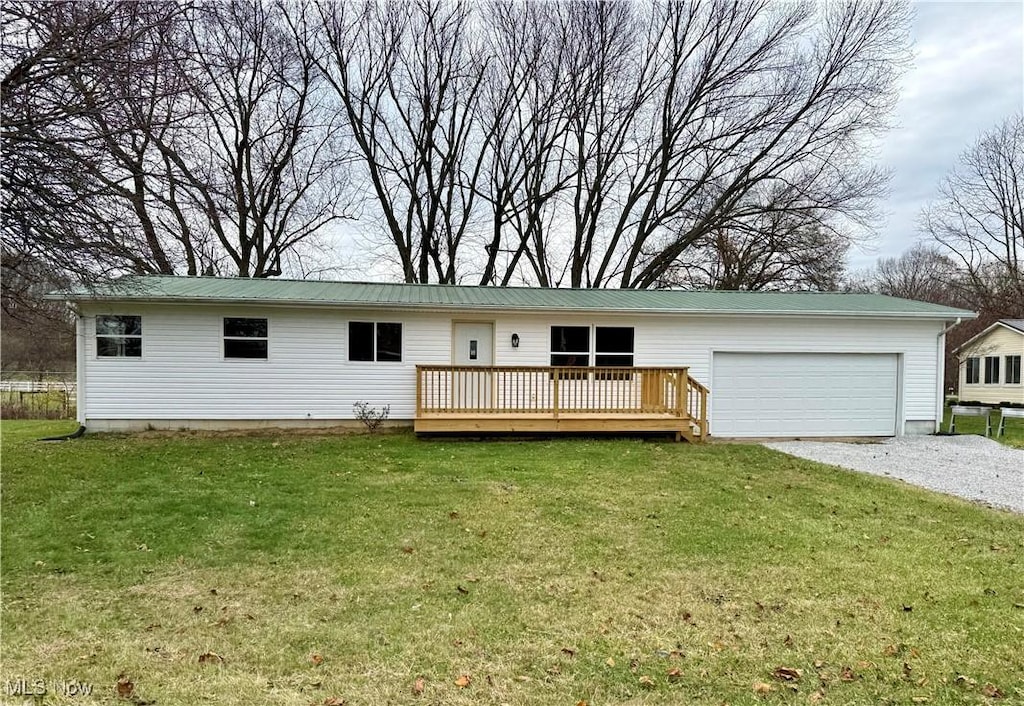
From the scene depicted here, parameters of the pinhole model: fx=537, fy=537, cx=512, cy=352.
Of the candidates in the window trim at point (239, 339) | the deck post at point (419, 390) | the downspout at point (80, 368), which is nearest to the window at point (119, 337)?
the downspout at point (80, 368)

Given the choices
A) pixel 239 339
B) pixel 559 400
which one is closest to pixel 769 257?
pixel 559 400

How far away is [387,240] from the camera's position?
70.1 feet

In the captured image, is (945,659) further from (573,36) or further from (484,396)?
(573,36)

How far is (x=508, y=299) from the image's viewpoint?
1129 centimetres

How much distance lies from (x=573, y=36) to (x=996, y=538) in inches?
783

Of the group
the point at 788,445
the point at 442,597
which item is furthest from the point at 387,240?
the point at 442,597

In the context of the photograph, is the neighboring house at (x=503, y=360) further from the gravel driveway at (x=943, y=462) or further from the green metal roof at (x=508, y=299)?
the gravel driveway at (x=943, y=462)

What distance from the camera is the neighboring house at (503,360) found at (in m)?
10.1

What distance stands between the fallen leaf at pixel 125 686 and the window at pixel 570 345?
917 centimetres

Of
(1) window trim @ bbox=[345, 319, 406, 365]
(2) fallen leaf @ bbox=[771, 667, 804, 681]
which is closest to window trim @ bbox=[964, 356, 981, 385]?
(1) window trim @ bbox=[345, 319, 406, 365]

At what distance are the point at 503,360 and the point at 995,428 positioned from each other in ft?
42.7

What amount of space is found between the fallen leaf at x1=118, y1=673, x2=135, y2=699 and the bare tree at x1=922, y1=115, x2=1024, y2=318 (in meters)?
32.0

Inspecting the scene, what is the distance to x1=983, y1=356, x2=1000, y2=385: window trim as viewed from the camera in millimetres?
21734

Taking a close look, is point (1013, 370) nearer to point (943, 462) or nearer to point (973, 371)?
point (973, 371)
